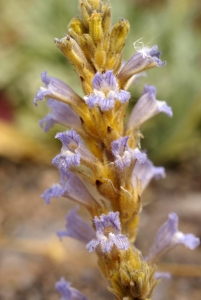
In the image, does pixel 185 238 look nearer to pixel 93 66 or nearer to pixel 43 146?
pixel 93 66

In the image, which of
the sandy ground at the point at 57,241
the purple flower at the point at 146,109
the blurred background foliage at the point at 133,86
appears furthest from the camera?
the blurred background foliage at the point at 133,86

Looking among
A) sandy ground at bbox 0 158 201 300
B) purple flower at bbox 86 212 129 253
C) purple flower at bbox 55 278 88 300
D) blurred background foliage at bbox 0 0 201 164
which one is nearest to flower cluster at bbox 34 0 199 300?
purple flower at bbox 86 212 129 253

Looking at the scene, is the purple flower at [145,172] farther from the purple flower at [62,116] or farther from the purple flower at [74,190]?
the purple flower at [62,116]

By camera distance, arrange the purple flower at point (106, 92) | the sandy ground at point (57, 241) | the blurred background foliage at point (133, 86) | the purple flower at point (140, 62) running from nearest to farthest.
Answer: the purple flower at point (106, 92)
the purple flower at point (140, 62)
the sandy ground at point (57, 241)
the blurred background foliage at point (133, 86)

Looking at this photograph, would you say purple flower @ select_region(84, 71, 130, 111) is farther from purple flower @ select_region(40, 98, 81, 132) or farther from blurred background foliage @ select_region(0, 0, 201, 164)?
blurred background foliage @ select_region(0, 0, 201, 164)

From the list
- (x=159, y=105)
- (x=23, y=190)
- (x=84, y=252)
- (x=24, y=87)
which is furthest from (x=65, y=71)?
(x=159, y=105)

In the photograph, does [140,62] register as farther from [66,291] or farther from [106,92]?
[66,291]

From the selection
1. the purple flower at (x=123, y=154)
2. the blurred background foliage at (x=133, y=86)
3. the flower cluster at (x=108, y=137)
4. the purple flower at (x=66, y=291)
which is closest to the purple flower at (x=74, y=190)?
the flower cluster at (x=108, y=137)
